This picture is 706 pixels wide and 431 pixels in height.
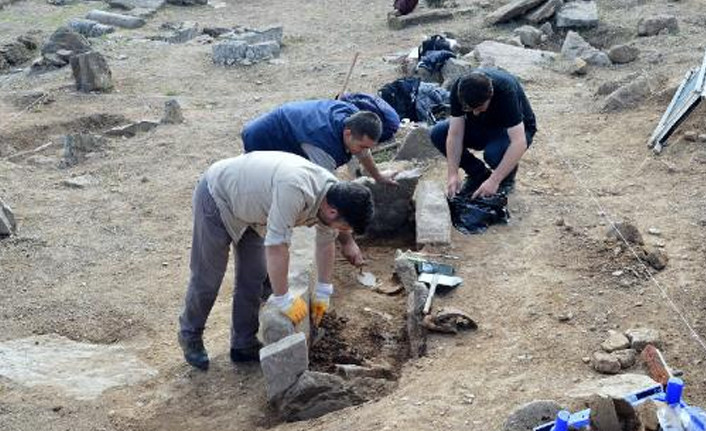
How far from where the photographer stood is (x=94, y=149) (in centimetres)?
1013

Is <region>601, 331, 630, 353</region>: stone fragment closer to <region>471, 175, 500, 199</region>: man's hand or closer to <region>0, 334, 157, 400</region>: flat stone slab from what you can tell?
<region>471, 175, 500, 199</region>: man's hand

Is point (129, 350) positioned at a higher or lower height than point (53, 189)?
higher

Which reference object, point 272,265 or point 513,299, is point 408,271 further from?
point 272,265

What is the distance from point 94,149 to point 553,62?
5.44m

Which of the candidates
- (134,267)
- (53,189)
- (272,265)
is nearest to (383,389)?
(272,265)

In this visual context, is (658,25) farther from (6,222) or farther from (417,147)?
(6,222)

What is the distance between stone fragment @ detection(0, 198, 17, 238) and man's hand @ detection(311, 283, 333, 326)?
11.0ft

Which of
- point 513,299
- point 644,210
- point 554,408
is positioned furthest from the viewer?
point 644,210

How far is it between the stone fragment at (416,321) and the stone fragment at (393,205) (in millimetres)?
1192

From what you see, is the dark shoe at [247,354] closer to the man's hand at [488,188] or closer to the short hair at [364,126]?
the short hair at [364,126]

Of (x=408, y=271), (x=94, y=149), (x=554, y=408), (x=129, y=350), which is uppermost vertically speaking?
(x=554, y=408)

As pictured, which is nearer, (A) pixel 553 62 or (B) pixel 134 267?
(B) pixel 134 267

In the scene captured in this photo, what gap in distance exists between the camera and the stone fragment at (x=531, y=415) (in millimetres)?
4234

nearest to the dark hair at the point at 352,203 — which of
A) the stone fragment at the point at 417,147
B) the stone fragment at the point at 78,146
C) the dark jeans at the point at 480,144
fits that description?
the dark jeans at the point at 480,144
